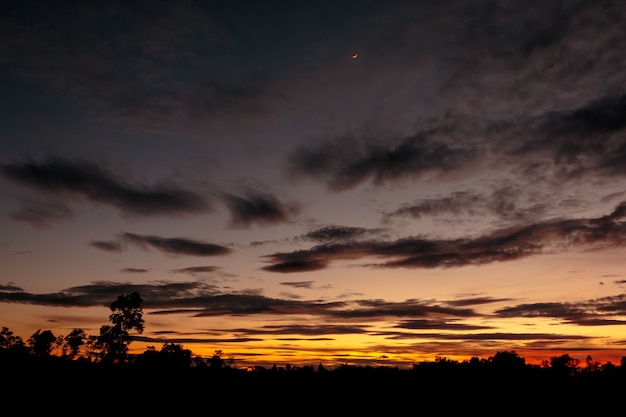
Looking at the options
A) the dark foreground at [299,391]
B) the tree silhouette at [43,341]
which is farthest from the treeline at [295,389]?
the tree silhouette at [43,341]

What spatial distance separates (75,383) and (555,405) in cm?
5280

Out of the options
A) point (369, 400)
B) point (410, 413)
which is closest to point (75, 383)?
A: point (369, 400)

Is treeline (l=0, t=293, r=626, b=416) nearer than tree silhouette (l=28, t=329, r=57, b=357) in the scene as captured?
Yes

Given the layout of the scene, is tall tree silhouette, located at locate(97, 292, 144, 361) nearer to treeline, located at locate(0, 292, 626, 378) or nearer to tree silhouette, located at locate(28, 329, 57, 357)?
treeline, located at locate(0, 292, 626, 378)

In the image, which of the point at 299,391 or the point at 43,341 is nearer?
the point at 299,391

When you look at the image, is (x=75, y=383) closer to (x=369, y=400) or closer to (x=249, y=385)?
(x=249, y=385)

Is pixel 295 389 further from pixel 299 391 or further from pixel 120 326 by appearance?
pixel 120 326

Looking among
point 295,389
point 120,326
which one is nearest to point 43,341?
point 120,326

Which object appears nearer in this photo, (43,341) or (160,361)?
(160,361)

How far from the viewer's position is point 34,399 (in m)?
41.1

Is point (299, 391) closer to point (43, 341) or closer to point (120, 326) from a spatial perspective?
point (120, 326)

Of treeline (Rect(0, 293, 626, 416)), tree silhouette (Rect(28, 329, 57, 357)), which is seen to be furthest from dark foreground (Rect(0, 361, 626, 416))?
tree silhouette (Rect(28, 329, 57, 357))

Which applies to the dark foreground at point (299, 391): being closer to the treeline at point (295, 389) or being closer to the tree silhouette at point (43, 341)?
the treeline at point (295, 389)

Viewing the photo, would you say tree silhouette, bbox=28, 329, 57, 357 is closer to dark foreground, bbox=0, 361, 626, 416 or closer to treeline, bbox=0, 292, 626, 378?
treeline, bbox=0, 292, 626, 378
